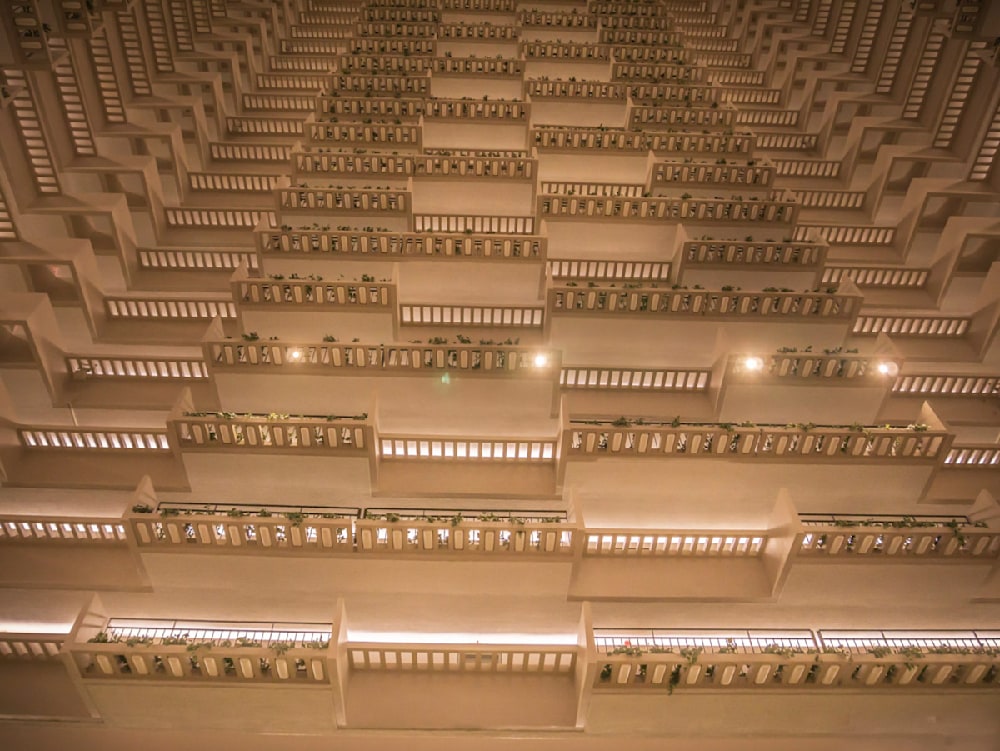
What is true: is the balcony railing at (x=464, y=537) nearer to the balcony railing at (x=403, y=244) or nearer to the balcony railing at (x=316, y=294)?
the balcony railing at (x=316, y=294)

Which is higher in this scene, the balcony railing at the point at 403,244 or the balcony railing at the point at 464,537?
the balcony railing at the point at 403,244

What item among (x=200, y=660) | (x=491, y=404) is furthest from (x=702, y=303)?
(x=200, y=660)

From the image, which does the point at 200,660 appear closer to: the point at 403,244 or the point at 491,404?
the point at 491,404

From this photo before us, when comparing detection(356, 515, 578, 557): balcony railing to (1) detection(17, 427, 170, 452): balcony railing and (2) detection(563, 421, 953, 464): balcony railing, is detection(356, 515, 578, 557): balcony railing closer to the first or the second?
(2) detection(563, 421, 953, 464): balcony railing

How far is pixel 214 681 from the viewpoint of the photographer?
9.75 metres

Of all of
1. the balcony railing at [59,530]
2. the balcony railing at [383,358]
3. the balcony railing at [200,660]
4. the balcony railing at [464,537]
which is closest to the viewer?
the balcony railing at [200,660]

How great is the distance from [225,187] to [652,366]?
42.9ft

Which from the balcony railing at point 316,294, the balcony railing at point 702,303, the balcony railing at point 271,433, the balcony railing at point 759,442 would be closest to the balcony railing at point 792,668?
the balcony railing at point 759,442

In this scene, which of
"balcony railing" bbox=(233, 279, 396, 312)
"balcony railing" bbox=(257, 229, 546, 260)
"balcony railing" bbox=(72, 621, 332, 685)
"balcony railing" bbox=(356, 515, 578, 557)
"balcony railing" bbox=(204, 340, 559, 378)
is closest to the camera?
"balcony railing" bbox=(72, 621, 332, 685)

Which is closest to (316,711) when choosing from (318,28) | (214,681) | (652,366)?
(214,681)

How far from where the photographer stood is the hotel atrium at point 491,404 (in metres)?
10.3

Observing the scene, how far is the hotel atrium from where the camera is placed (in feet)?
33.8

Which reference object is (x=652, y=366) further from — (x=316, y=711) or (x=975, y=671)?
(x=316, y=711)

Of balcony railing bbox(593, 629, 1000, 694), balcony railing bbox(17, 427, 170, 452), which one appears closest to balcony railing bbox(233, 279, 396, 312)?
balcony railing bbox(17, 427, 170, 452)
